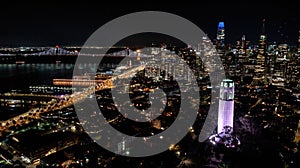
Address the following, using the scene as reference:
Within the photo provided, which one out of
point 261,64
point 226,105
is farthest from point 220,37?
point 226,105

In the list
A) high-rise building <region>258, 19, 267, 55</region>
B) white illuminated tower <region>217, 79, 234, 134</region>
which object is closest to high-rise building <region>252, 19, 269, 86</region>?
high-rise building <region>258, 19, 267, 55</region>

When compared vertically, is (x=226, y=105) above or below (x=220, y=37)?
below

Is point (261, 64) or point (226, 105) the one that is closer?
Result: point (226, 105)

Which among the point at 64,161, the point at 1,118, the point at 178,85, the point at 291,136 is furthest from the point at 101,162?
the point at 178,85

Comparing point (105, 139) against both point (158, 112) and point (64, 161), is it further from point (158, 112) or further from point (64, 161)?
point (158, 112)

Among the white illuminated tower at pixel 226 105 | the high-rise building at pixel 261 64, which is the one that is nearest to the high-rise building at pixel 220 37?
the high-rise building at pixel 261 64

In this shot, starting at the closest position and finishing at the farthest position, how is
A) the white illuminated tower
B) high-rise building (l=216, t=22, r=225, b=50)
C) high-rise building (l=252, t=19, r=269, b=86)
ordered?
the white illuminated tower → high-rise building (l=252, t=19, r=269, b=86) → high-rise building (l=216, t=22, r=225, b=50)

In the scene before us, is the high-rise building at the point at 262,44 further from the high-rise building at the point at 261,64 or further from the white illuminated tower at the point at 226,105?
the white illuminated tower at the point at 226,105

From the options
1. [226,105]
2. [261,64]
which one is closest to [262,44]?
[261,64]

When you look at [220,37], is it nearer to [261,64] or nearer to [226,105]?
[261,64]

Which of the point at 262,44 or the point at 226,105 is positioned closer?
the point at 226,105

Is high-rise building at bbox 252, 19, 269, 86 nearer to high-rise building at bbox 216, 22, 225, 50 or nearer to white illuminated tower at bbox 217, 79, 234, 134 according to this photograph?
high-rise building at bbox 216, 22, 225, 50

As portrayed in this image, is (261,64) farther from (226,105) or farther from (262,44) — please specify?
(226,105)
